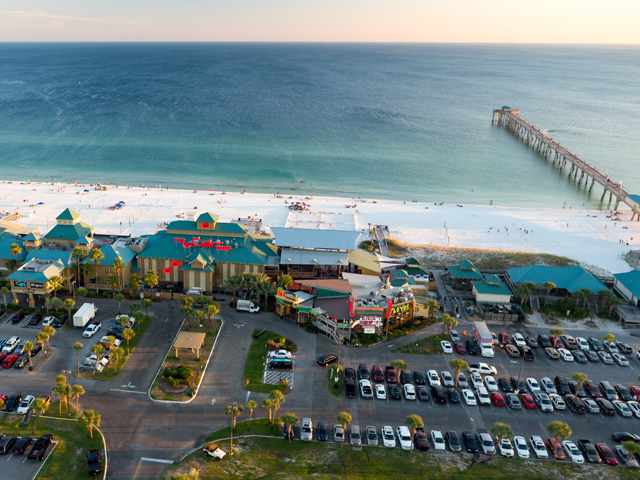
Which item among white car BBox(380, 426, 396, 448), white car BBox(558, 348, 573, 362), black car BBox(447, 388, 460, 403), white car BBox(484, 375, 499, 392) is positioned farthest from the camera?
white car BBox(558, 348, 573, 362)

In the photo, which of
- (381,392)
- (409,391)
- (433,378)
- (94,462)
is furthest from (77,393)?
(433,378)

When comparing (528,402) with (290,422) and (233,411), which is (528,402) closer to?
(290,422)

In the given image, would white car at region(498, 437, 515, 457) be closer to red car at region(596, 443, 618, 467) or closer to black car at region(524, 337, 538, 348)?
red car at region(596, 443, 618, 467)

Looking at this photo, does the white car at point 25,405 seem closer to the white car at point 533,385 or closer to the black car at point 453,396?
the black car at point 453,396

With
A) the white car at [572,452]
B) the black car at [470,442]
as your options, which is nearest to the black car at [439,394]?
the black car at [470,442]

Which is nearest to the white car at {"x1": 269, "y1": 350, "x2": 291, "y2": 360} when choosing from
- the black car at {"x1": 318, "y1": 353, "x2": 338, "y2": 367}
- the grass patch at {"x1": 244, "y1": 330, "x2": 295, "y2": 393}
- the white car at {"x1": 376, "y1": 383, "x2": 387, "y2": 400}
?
the grass patch at {"x1": 244, "y1": 330, "x2": 295, "y2": 393}

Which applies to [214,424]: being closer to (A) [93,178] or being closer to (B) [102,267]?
(B) [102,267]

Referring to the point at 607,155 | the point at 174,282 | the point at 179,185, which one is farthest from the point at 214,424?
the point at 607,155
